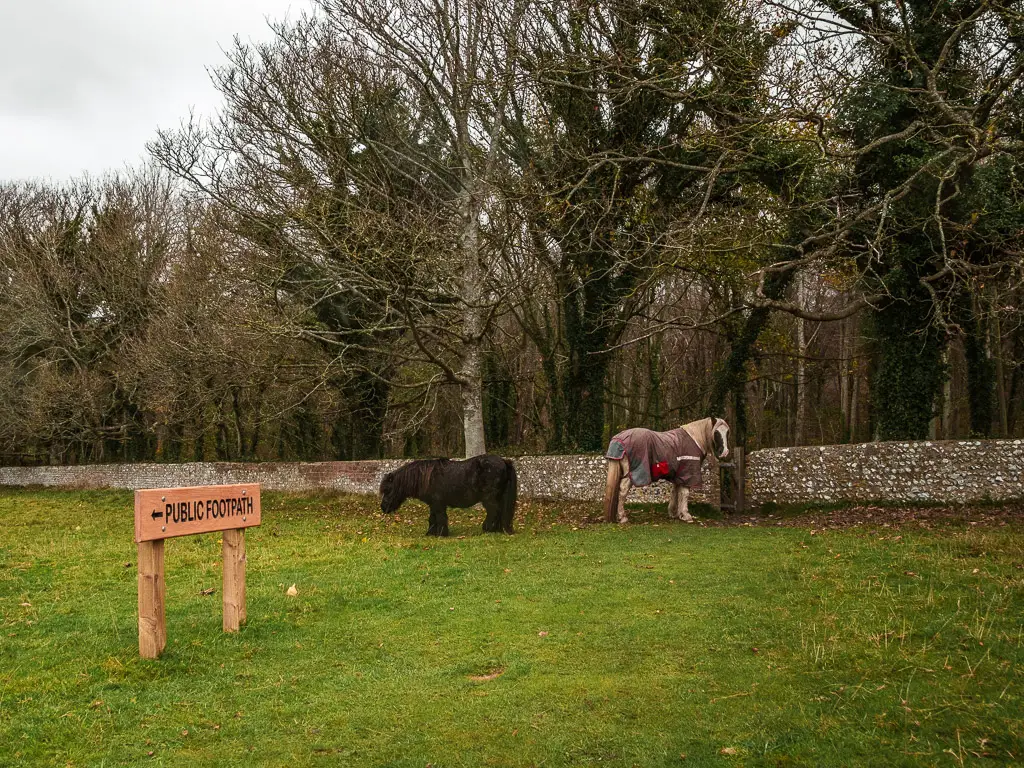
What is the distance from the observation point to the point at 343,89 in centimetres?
2230

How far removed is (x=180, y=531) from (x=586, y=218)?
16245 millimetres

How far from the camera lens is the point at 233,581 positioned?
770 cm

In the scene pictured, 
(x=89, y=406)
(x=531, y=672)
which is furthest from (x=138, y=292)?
(x=531, y=672)

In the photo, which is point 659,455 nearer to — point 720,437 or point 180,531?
point 720,437

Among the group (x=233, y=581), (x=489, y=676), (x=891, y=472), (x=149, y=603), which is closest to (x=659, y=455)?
(x=891, y=472)

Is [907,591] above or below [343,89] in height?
below

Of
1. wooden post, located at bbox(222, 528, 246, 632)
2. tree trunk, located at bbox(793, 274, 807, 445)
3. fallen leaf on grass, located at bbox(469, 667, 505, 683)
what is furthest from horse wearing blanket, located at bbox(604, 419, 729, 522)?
tree trunk, located at bbox(793, 274, 807, 445)

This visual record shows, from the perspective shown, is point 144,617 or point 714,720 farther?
point 144,617

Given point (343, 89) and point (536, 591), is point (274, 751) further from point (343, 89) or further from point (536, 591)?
point (343, 89)

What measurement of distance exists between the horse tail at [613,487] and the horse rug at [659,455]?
201 mm

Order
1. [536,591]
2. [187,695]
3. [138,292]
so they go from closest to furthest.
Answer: [187,695]
[536,591]
[138,292]

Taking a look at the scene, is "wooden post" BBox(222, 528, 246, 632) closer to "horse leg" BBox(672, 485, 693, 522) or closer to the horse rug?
the horse rug

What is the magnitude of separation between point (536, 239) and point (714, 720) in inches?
741

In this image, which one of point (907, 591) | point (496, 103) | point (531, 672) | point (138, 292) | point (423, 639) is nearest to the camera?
point (531, 672)
